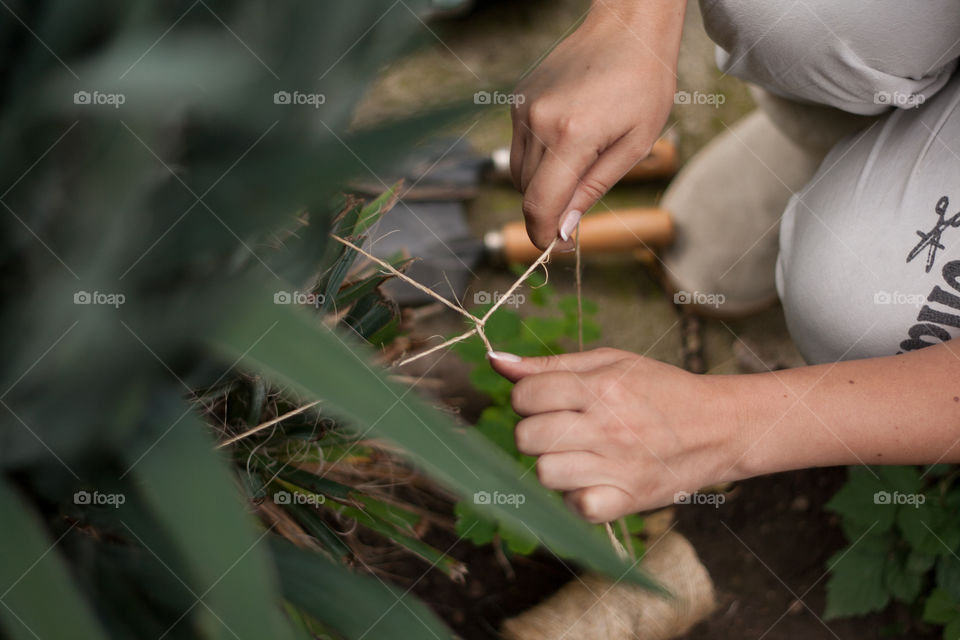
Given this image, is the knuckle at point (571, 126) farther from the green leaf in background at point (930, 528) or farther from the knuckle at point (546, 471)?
the green leaf in background at point (930, 528)

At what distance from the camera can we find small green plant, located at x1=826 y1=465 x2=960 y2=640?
943 millimetres

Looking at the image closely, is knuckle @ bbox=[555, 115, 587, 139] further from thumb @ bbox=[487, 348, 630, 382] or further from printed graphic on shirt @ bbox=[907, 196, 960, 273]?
printed graphic on shirt @ bbox=[907, 196, 960, 273]

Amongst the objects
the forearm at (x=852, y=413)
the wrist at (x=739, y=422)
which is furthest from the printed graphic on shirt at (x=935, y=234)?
the wrist at (x=739, y=422)

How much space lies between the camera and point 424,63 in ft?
4.35

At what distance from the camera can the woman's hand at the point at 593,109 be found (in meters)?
0.71

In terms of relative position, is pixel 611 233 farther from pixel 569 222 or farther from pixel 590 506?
pixel 590 506

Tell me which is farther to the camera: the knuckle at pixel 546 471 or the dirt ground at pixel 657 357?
the dirt ground at pixel 657 357

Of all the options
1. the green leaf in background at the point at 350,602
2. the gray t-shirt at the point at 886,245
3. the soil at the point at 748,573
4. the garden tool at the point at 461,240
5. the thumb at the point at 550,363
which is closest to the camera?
the green leaf in background at the point at 350,602

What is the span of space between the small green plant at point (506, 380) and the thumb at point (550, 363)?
0.15 metres

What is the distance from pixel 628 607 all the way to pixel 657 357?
431mm

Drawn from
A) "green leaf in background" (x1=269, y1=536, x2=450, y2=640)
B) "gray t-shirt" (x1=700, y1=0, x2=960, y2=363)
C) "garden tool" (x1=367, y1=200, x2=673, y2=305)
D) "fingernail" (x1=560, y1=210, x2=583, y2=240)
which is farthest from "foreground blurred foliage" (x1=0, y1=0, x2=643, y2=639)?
"garden tool" (x1=367, y1=200, x2=673, y2=305)

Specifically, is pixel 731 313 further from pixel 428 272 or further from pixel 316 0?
pixel 316 0

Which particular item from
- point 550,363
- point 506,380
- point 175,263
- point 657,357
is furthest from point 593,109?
point 657,357

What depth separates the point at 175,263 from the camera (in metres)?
0.35
